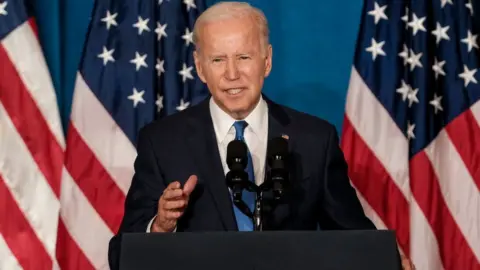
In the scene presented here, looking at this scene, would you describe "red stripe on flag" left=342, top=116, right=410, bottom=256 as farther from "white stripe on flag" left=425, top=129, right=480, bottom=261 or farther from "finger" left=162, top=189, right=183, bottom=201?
"finger" left=162, top=189, right=183, bottom=201

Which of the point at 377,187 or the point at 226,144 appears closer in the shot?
the point at 226,144

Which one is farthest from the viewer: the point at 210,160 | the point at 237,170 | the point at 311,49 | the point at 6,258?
the point at 311,49

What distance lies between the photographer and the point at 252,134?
230 cm

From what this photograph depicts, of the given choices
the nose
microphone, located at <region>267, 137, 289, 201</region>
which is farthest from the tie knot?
microphone, located at <region>267, 137, 289, 201</region>

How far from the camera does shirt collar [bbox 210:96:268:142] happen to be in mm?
2303

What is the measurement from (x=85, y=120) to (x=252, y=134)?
111cm

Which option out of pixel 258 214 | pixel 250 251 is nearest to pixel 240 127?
pixel 258 214

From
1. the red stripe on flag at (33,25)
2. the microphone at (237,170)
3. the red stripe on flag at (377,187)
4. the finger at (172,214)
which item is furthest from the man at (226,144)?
the red stripe on flag at (33,25)

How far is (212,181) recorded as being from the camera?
2236 millimetres

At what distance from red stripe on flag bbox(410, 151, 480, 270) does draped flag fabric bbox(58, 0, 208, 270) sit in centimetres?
97

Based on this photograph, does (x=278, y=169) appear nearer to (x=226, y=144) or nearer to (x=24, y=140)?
(x=226, y=144)

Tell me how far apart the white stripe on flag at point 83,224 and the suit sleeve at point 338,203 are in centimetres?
117

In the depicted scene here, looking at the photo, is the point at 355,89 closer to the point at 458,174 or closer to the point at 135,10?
the point at 458,174

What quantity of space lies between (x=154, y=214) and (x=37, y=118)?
1.19 meters
